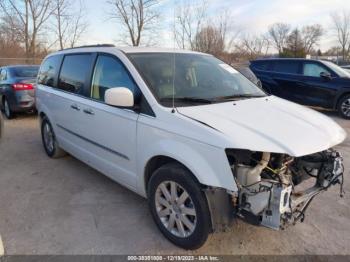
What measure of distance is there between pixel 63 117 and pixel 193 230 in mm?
2865

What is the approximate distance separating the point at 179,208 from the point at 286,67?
8845mm

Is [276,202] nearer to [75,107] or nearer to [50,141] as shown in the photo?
[75,107]

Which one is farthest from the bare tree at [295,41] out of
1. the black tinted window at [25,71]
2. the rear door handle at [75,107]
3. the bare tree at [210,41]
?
the rear door handle at [75,107]

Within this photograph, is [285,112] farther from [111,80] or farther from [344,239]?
[111,80]

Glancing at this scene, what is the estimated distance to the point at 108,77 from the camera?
3.77 m

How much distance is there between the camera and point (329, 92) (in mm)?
9461

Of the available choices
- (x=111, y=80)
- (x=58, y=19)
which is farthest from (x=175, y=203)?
(x=58, y=19)

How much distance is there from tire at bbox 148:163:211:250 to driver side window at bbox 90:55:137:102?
3.05ft

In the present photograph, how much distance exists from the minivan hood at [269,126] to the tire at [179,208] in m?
0.51

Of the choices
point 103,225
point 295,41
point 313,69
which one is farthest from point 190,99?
point 295,41

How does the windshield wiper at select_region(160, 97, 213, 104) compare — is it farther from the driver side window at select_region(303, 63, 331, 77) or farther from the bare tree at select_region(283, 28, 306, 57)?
the bare tree at select_region(283, 28, 306, 57)

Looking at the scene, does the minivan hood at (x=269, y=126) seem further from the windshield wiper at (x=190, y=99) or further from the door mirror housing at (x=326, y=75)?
the door mirror housing at (x=326, y=75)

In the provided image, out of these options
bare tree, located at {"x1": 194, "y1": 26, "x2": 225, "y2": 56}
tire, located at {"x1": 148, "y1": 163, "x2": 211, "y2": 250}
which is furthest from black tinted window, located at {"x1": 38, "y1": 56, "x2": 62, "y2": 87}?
bare tree, located at {"x1": 194, "y1": 26, "x2": 225, "y2": 56}

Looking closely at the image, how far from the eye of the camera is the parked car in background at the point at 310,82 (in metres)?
9.30
